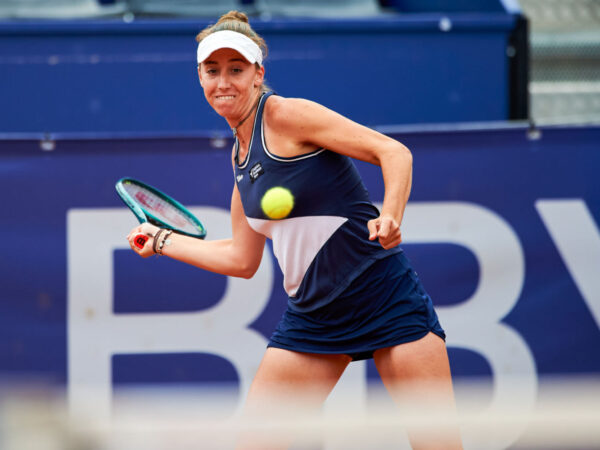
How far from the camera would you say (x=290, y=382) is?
8.63ft

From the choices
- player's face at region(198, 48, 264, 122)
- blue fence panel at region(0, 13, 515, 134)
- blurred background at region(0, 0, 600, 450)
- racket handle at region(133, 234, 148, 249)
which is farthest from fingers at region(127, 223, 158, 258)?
blue fence panel at region(0, 13, 515, 134)

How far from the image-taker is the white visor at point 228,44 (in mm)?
2508

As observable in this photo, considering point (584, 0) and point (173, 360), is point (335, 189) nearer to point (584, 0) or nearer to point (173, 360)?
point (173, 360)

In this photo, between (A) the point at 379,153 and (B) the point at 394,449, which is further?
(B) the point at 394,449

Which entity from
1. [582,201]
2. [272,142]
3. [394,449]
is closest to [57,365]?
[394,449]

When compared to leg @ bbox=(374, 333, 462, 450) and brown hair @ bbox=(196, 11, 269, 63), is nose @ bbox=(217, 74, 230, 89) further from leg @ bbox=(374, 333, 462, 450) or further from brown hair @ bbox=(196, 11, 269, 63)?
leg @ bbox=(374, 333, 462, 450)

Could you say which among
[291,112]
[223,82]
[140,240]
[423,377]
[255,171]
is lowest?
[423,377]

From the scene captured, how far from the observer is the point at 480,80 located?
504 cm

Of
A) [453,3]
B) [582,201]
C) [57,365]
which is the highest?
[453,3]

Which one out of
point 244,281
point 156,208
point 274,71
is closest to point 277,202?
point 156,208

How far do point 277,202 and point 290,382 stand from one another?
22.4 inches

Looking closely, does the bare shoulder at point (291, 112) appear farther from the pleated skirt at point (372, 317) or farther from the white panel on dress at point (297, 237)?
the pleated skirt at point (372, 317)

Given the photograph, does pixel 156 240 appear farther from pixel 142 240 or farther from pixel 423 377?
pixel 423 377

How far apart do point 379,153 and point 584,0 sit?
4.87 metres
